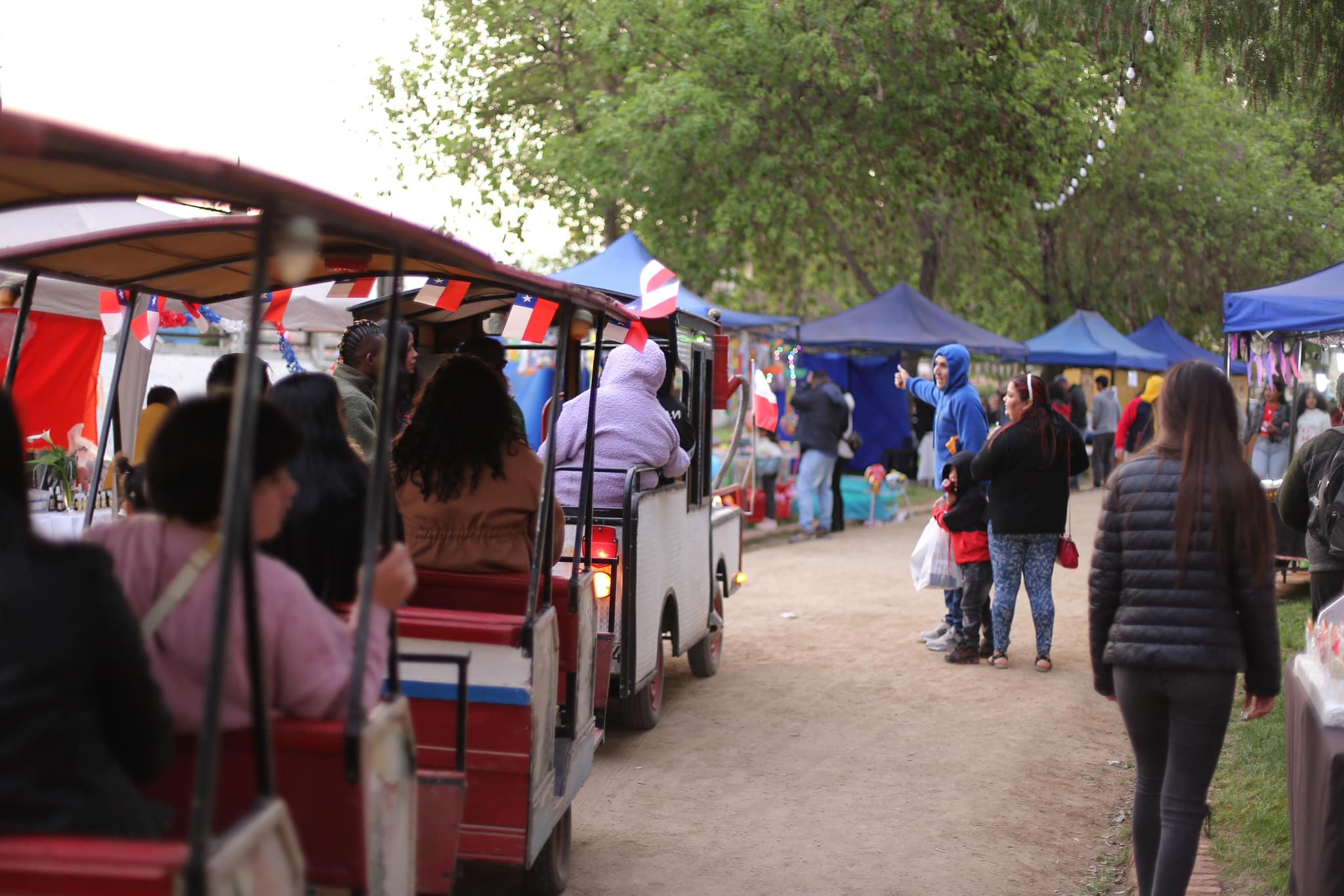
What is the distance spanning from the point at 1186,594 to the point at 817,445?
12.2m

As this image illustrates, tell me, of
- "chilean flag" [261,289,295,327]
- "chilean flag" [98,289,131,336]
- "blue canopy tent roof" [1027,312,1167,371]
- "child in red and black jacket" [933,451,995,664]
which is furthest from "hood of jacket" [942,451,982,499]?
"blue canopy tent roof" [1027,312,1167,371]

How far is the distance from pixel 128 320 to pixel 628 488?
249cm

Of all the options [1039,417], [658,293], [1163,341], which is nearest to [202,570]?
[658,293]

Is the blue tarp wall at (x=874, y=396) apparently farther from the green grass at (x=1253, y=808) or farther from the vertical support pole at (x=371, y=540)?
the vertical support pole at (x=371, y=540)

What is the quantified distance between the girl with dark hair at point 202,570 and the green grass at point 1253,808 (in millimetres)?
3734

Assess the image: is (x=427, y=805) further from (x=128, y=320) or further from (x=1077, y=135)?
(x=1077, y=135)

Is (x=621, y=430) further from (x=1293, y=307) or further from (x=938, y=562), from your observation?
(x=1293, y=307)

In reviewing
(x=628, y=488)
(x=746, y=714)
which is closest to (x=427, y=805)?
(x=628, y=488)

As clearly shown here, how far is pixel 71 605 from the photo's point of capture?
2.24 meters

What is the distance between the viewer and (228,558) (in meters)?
2.34

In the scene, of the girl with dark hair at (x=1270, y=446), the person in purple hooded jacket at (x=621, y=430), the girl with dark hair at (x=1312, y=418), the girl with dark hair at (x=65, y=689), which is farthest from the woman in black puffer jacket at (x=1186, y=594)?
the girl with dark hair at (x=1270, y=446)

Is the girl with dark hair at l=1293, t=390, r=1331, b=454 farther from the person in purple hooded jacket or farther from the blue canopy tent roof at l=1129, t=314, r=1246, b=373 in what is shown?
the blue canopy tent roof at l=1129, t=314, r=1246, b=373

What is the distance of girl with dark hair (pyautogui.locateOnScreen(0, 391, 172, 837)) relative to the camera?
2215 mm

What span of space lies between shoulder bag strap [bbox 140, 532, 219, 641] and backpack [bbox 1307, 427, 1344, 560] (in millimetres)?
5061
